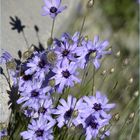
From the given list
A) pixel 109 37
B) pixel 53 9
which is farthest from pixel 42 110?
pixel 109 37

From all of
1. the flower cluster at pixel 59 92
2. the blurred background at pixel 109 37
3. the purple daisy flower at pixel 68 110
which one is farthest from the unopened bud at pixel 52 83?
the blurred background at pixel 109 37

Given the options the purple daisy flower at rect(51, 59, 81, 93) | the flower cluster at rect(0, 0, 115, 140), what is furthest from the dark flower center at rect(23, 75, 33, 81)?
the purple daisy flower at rect(51, 59, 81, 93)

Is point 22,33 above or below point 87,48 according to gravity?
above

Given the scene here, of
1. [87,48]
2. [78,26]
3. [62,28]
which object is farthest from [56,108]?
[78,26]

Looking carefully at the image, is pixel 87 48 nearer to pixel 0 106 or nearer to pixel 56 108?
pixel 56 108

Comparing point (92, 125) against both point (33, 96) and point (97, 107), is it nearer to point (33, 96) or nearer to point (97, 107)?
point (97, 107)
